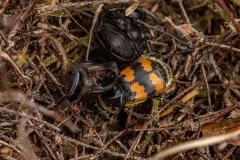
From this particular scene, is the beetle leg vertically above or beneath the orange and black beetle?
above

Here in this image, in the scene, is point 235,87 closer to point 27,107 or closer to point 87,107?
point 87,107

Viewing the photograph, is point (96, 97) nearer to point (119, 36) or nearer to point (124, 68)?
point (124, 68)

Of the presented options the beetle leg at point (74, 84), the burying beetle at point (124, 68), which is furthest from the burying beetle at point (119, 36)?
the beetle leg at point (74, 84)


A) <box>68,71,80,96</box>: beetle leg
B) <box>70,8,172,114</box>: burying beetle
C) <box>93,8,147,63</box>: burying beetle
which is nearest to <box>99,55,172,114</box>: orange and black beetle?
<box>70,8,172,114</box>: burying beetle

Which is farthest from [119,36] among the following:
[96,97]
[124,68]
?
[96,97]

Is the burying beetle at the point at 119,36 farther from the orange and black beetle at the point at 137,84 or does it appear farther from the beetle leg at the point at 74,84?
the beetle leg at the point at 74,84

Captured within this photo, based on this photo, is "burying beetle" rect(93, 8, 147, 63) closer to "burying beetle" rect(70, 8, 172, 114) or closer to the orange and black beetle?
"burying beetle" rect(70, 8, 172, 114)
